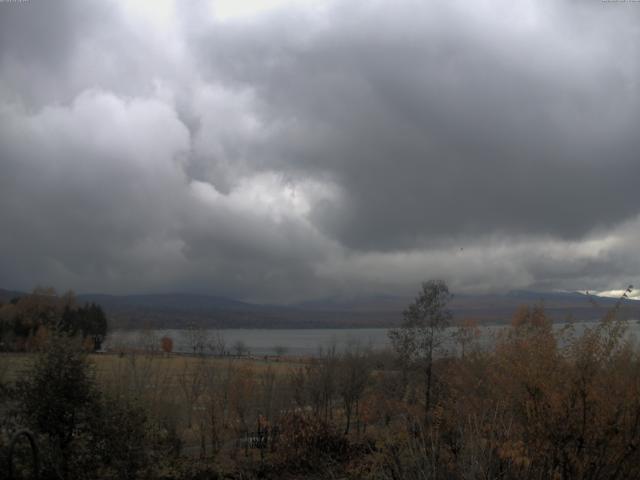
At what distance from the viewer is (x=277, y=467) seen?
62.4 feet

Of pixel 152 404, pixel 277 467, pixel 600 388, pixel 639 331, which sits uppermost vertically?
pixel 639 331

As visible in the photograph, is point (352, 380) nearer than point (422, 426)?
No

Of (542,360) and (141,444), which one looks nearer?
(542,360)

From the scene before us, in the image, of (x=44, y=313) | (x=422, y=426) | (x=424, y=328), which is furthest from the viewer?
(x=44, y=313)

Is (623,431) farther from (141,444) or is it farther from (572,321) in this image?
(141,444)

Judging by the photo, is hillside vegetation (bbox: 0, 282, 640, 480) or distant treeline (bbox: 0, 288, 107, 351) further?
distant treeline (bbox: 0, 288, 107, 351)

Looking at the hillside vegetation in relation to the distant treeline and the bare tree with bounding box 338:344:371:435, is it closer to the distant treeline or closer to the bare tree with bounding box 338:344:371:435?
the bare tree with bounding box 338:344:371:435

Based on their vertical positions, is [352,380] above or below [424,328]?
below

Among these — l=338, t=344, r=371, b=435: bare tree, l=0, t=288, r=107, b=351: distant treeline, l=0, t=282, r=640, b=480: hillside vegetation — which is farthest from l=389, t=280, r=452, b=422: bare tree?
l=0, t=288, r=107, b=351: distant treeline

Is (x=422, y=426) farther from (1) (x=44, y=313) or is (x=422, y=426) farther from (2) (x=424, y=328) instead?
(1) (x=44, y=313)

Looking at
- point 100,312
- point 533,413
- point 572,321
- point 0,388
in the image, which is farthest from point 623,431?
point 100,312

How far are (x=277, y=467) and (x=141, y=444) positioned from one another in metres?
7.13

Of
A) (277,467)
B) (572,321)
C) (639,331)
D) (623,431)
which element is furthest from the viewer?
(277,467)

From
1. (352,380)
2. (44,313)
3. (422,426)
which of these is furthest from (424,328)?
(44,313)
